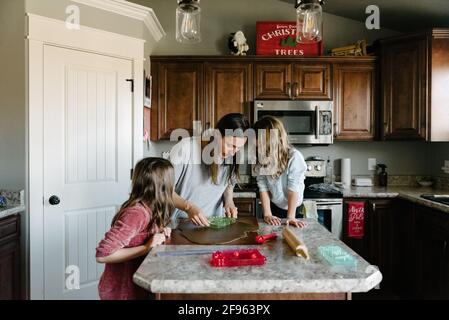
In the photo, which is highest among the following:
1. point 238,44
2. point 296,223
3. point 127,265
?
point 238,44

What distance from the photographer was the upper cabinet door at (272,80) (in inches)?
129

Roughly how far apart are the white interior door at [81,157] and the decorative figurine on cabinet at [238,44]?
3.54ft

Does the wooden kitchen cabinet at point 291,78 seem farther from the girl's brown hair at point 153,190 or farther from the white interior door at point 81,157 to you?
the girl's brown hair at point 153,190

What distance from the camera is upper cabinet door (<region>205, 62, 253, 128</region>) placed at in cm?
329

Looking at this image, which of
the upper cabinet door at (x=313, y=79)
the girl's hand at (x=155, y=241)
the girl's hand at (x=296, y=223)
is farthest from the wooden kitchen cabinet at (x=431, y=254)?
the girl's hand at (x=155, y=241)

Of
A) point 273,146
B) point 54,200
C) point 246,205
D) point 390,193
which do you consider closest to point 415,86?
point 390,193

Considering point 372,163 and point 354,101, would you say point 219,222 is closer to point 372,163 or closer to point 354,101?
point 354,101

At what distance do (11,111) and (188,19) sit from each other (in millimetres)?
1722

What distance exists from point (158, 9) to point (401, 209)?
302 cm

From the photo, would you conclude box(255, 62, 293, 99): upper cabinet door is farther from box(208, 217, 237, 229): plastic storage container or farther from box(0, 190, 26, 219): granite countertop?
box(0, 190, 26, 219): granite countertop

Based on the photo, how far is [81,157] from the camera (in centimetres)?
259

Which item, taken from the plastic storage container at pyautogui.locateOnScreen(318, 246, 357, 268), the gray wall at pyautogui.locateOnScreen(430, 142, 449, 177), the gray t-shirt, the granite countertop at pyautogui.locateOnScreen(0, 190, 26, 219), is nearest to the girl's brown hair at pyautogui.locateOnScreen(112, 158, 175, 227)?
the gray t-shirt

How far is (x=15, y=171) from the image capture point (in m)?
2.32
